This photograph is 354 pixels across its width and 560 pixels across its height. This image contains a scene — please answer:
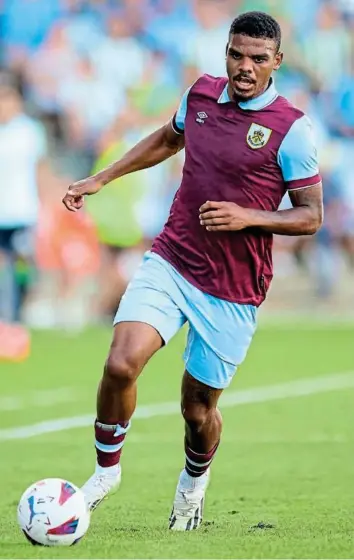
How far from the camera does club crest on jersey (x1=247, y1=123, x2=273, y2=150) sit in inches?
270

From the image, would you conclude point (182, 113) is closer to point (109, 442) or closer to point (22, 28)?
point (109, 442)

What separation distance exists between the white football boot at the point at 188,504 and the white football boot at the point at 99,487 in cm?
35

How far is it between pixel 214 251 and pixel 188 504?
127cm

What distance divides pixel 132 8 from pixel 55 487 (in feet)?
57.7

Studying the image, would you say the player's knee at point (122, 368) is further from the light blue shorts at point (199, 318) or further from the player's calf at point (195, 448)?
the player's calf at point (195, 448)

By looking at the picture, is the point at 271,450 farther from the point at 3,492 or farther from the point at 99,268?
the point at 99,268

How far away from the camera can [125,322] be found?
6.86 metres

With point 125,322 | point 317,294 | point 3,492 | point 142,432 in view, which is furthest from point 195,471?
point 317,294

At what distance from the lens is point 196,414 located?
7117 mm

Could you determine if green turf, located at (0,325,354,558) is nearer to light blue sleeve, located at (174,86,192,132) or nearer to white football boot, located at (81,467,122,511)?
white football boot, located at (81,467,122,511)

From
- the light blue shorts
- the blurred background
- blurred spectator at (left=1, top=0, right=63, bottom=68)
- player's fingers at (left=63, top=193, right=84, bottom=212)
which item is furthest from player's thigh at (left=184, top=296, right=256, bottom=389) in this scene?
blurred spectator at (left=1, top=0, right=63, bottom=68)

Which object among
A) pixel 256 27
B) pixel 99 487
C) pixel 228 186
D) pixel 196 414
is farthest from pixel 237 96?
pixel 99 487

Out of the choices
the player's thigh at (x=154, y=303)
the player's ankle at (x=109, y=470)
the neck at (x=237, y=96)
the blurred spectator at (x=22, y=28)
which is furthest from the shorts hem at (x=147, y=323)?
the blurred spectator at (x=22, y=28)

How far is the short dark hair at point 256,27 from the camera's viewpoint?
6.90 m
